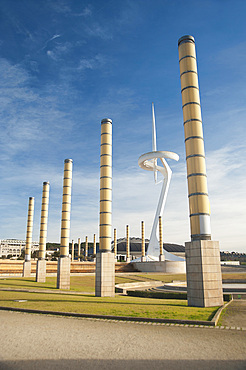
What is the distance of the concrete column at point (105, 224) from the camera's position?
23.3 meters

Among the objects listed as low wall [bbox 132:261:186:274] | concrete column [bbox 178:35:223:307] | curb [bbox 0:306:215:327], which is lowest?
curb [bbox 0:306:215:327]

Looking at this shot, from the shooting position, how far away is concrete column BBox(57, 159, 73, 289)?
30978 millimetres

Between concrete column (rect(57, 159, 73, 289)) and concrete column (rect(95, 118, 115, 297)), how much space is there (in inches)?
345

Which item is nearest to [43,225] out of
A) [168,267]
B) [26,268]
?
[26,268]

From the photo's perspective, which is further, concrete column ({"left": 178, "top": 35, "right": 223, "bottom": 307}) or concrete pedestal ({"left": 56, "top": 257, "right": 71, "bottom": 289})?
concrete pedestal ({"left": 56, "top": 257, "right": 71, "bottom": 289})

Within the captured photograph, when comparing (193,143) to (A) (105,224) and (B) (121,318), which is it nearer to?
(A) (105,224)

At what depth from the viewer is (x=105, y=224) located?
2517 cm

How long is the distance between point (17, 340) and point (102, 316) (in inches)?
158

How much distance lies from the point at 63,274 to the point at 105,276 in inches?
370

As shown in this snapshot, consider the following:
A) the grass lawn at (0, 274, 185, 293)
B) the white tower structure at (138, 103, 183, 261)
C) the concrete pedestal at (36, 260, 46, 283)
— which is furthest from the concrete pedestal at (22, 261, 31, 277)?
the white tower structure at (138, 103, 183, 261)

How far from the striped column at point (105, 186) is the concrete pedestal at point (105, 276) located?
0.75 metres

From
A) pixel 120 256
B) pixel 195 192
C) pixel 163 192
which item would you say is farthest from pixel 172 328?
pixel 120 256

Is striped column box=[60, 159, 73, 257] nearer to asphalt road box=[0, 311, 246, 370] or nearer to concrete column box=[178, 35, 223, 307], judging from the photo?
concrete column box=[178, 35, 223, 307]

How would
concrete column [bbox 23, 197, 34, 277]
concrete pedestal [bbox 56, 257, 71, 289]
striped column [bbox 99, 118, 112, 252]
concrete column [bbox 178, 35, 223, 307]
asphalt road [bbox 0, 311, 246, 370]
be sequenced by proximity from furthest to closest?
concrete column [bbox 23, 197, 34, 277] < concrete pedestal [bbox 56, 257, 71, 289] < striped column [bbox 99, 118, 112, 252] < concrete column [bbox 178, 35, 223, 307] < asphalt road [bbox 0, 311, 246, 370]
